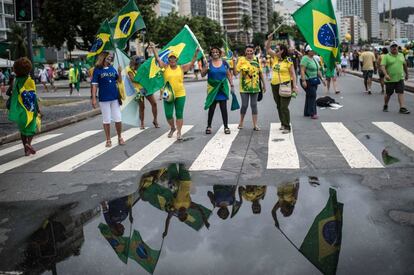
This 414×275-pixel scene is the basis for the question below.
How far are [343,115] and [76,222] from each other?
9.64 m

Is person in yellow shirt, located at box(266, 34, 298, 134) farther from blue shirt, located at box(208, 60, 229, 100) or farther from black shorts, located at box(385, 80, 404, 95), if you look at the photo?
black shorts, located at box(385, 80, 404, 95)

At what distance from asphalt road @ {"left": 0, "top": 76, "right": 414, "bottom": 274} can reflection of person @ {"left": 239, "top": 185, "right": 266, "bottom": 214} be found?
9cm

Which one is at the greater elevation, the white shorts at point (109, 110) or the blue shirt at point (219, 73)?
the blue shirt at point (219, 73)

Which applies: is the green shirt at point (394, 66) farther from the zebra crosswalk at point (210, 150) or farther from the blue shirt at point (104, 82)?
the blue shirt at point (104, 82)

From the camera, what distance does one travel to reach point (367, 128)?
10883 mm

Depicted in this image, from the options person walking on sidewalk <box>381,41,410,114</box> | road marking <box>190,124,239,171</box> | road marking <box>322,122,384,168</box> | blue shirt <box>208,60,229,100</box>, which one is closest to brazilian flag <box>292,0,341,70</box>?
road marking <box>322,122,384,168</box>

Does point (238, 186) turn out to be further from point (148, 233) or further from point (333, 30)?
point (333, 30)

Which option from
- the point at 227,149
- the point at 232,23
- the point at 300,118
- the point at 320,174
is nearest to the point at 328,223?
the point at 320,174

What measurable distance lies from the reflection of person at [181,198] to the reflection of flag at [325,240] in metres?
1.00

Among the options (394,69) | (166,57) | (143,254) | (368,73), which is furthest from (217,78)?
(368,73)

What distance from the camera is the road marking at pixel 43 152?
857cm

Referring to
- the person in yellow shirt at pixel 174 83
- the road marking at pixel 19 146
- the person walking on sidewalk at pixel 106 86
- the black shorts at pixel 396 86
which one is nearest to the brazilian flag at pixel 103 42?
the person walking on sidewalk at pixel 106 86

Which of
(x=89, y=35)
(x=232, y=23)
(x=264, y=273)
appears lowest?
(x=264, y=273)

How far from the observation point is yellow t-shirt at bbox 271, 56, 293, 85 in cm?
1062
